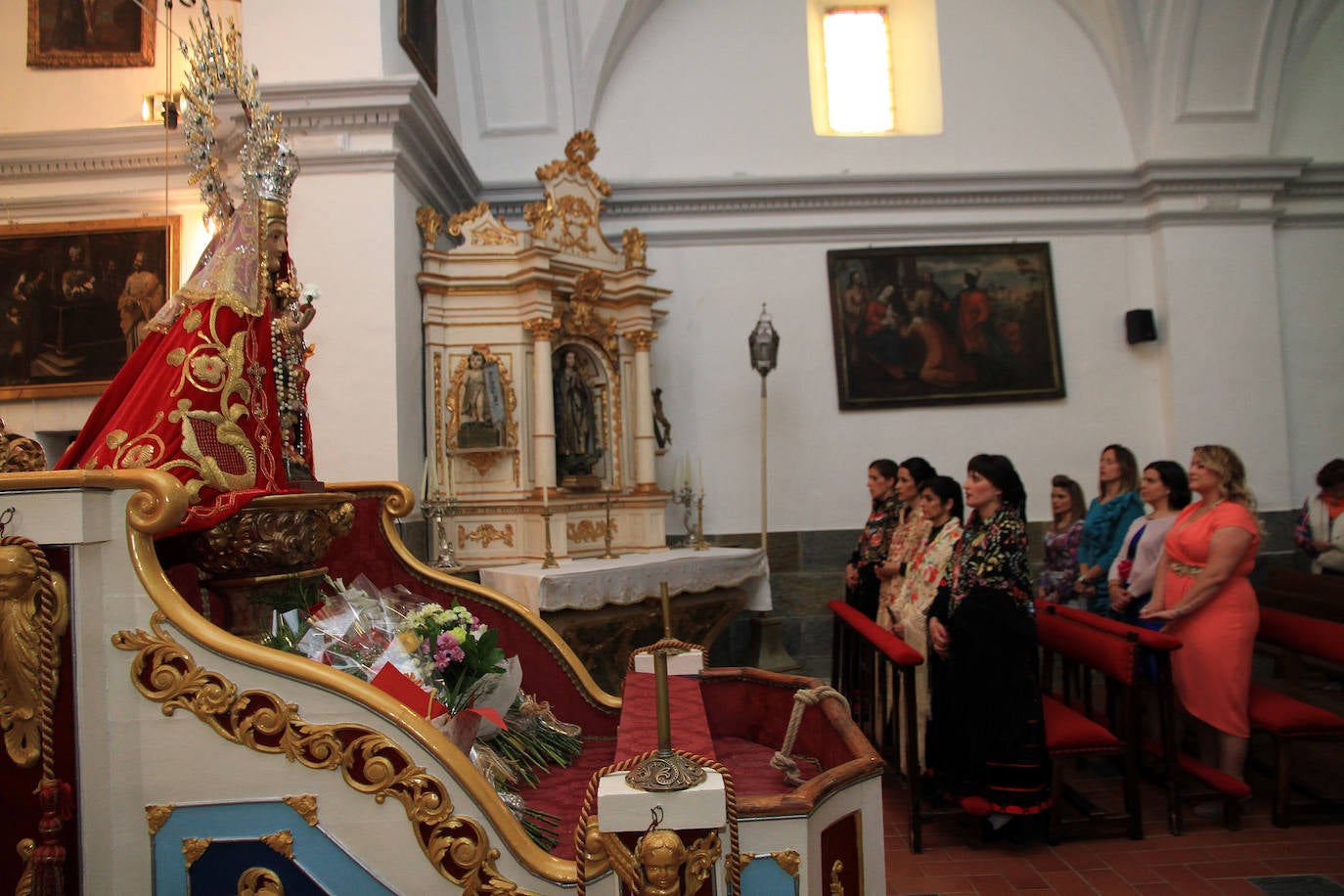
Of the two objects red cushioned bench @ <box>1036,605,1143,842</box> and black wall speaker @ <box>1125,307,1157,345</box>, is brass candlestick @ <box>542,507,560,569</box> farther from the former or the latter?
black wall speaker @ <box>1125,307,1157,345</box>

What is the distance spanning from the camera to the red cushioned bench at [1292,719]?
3629mm

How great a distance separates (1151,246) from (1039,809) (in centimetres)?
594

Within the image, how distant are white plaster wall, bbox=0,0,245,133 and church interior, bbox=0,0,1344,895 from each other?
3cm

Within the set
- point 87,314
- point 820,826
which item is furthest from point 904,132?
point 820,826

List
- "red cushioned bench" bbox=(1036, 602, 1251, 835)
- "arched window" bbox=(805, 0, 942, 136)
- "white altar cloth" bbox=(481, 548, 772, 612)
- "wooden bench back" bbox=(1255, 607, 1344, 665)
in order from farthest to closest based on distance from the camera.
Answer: "arched window" bbox=(805, 0, 942, 136), "white altar cloth" bbox=(481, 548, 772, 612), "wooden bench back" bbox=(1255, 607, 1344, 665), "red cushioned bench" bbox=(1036, 602, 1251, 835)

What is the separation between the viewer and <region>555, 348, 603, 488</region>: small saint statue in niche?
6.18 m

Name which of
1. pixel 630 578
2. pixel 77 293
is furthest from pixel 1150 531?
pixel 77 293

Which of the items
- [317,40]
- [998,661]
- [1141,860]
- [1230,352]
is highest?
[317,40]

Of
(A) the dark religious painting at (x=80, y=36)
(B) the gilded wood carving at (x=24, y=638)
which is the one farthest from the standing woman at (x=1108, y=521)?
(A) the dark religious painting at (x=80, y=36)

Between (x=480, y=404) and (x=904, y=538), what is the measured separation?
286 cm

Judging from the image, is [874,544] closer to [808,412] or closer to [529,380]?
[808,412]

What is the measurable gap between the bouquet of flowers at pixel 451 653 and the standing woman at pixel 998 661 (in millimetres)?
2068

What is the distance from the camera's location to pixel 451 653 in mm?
2186

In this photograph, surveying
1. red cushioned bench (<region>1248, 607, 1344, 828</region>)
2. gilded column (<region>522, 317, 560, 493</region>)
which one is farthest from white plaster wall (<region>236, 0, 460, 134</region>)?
red cushioned bench (<region>1248, 607, 1344, 828</region>)
